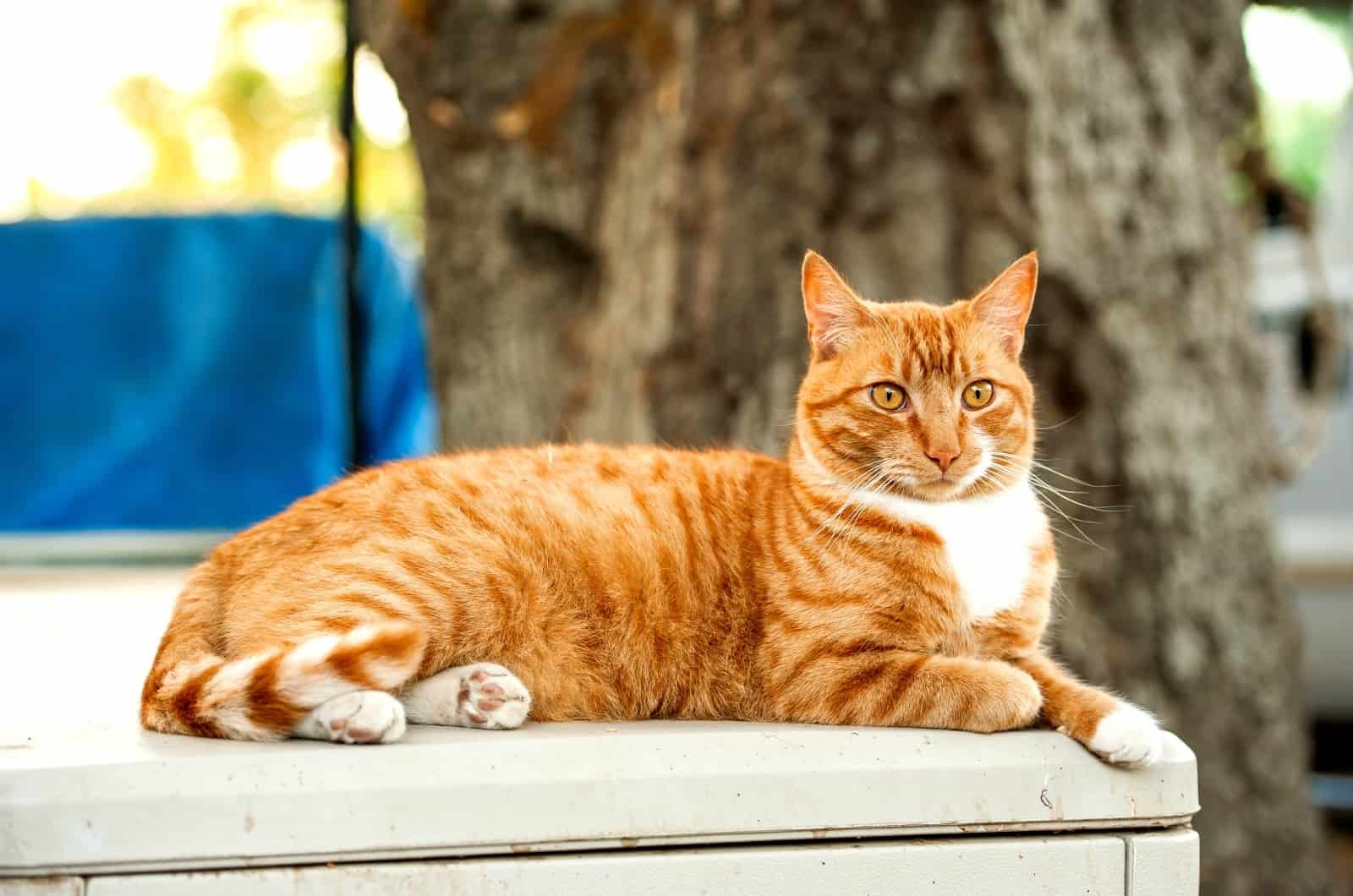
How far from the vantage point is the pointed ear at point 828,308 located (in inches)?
66.6

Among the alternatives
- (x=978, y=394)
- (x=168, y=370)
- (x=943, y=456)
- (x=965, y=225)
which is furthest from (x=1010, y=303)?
(x=168, y=370)

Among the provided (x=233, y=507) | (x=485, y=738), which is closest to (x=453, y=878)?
(x=485, y=738)

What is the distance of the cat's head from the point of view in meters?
1.62

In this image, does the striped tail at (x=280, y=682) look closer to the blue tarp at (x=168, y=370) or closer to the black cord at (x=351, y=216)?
the black cord at (x=351, y=216)

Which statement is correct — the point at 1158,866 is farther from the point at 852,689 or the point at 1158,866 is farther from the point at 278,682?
the point at 278,682

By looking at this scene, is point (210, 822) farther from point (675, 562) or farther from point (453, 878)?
point (675, 562)

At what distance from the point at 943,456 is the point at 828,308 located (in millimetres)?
278

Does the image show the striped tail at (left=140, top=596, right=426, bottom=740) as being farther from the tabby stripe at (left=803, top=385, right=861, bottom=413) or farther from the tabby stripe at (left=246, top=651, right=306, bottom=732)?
the tabby stripe at (left=803, top=385, right=861, bottom=413)

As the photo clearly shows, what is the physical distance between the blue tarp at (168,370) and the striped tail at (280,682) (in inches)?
94.5

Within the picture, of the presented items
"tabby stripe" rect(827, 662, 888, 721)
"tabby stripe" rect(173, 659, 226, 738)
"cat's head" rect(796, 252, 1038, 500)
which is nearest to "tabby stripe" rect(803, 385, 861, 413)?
"cat's head" rect(796, 252, 1038, 500)

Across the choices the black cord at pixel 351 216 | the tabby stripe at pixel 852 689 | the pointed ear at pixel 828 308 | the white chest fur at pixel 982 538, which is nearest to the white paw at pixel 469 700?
the tabby stripe at pixel 852 689

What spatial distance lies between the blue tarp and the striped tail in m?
2.40

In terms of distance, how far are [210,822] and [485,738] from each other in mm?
287

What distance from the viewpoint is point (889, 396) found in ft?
5.42
